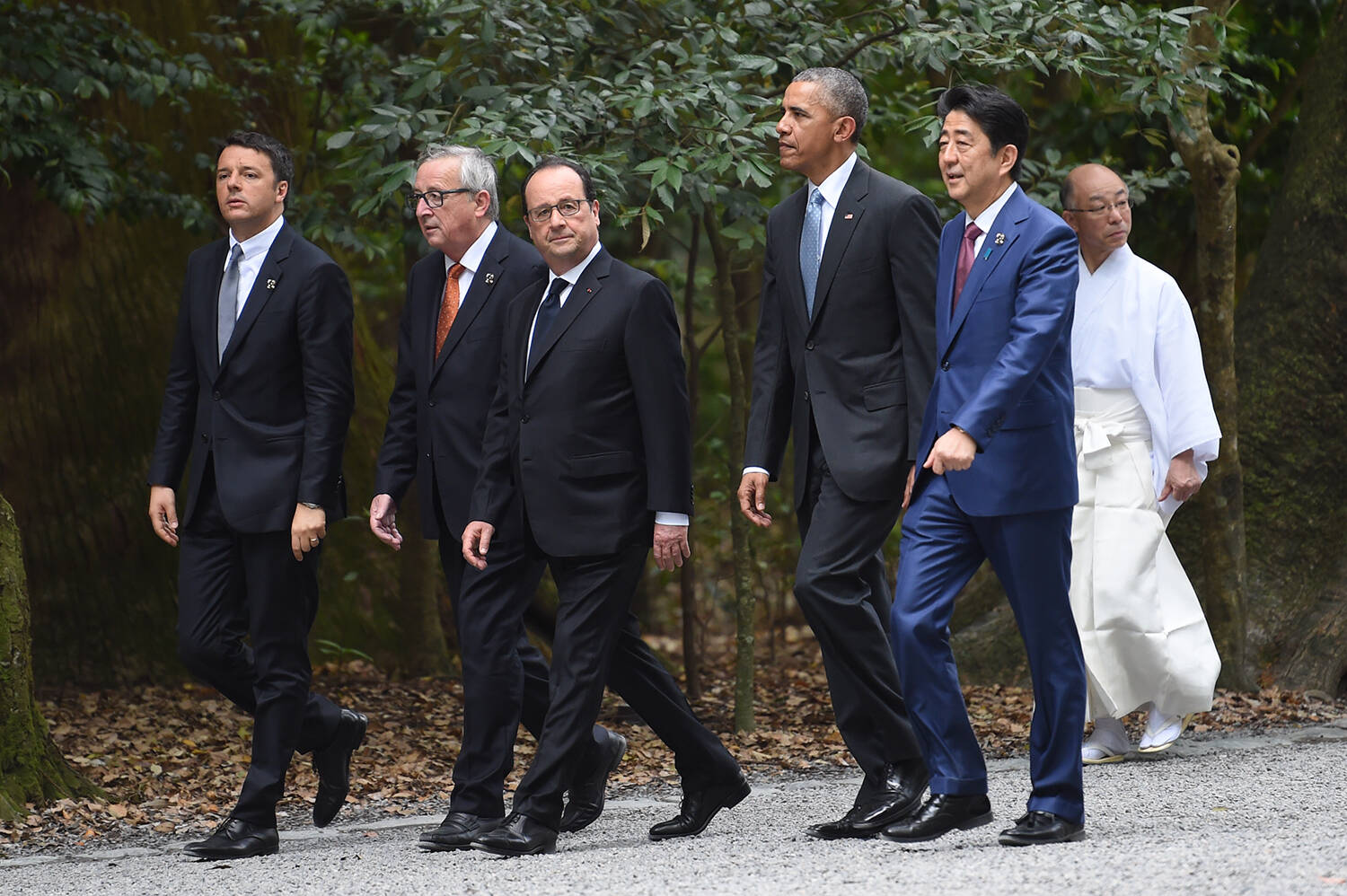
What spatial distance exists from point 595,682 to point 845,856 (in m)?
0.92

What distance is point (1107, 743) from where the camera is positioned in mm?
6559

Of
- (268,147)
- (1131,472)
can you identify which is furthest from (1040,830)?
(268,147)

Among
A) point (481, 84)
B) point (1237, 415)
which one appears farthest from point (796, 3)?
point (1237, 415)

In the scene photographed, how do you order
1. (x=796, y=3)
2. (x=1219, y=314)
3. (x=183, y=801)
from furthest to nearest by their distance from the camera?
(x=1219, y=314) < (x=796, y=3) < (x=183, y=801)

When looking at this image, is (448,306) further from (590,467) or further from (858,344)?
(858,344)

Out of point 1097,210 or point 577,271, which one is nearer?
point 577,271

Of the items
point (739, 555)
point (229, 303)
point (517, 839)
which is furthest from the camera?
point (739, 555)

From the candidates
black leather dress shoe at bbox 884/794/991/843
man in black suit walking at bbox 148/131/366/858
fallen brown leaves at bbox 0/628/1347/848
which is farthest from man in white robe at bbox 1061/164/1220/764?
man in black suit walking at bbox 148/131/366/858

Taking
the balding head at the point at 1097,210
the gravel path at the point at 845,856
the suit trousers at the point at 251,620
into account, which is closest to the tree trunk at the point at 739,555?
the gravel path at the point at 845,856

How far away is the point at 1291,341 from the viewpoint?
866cm

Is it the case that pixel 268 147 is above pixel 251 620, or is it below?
above

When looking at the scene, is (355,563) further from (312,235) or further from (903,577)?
(903,577)

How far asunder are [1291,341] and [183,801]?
5867 mm

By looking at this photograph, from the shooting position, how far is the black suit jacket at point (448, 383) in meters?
5.32
